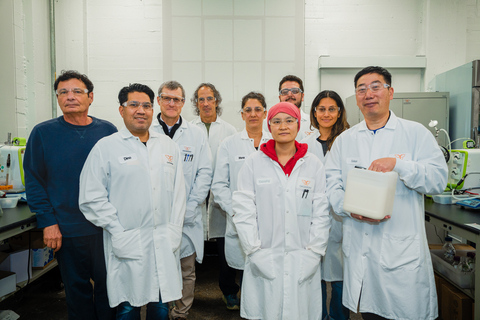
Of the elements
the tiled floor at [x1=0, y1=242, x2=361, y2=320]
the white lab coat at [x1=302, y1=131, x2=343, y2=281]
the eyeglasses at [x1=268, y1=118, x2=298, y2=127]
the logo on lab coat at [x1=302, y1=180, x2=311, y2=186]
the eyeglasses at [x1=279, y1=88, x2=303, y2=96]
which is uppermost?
the eyeglasses at [x1=279, y1=88, x2=303, y2=96]

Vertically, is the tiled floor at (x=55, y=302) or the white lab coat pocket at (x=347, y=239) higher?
the white lab coat pocket at (x=347, y=239)

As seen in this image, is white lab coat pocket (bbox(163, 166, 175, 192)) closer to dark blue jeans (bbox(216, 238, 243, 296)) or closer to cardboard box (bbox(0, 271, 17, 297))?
dark blue jeans (bbox(216, 238, 243, 296))

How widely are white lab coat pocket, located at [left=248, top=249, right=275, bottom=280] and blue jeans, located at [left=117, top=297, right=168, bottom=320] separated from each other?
612 mm

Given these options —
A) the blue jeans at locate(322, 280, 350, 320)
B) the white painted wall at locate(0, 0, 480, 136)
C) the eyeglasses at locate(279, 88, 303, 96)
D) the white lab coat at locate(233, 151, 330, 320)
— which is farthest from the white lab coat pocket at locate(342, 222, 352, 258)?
the white painted wall at locate(0, 0, 480, 136)

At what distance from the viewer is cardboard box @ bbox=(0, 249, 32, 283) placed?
7.36ft

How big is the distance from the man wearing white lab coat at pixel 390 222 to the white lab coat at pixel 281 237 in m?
0.18

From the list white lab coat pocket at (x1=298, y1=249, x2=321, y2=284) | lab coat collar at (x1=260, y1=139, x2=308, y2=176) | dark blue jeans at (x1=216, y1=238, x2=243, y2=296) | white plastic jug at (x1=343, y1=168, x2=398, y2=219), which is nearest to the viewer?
white plastic jug at (x1=343, y1=168, x2=398, y2=219)

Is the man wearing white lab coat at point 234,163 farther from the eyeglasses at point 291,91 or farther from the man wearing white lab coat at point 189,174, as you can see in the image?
the eyeglasses at point 291,91

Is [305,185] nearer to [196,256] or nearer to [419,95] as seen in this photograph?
[196,256]

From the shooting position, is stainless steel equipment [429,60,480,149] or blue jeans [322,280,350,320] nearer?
blue jeans [322,280,350,320]

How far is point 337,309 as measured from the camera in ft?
6.24

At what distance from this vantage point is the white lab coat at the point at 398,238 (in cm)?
147

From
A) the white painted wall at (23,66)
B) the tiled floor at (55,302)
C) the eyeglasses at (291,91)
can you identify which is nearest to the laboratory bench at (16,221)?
the tiled floor at (55,302)

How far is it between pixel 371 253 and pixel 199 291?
1851mm
